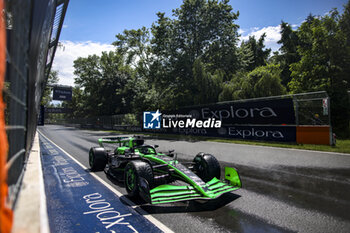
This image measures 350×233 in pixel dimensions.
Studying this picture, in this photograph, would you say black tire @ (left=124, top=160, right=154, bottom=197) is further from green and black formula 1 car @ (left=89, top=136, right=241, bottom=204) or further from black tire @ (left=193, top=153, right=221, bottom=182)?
black tire @ (left=193, top=153, right=221, bottom=182)

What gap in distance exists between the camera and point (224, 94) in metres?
21.5

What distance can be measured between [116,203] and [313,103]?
1128 cm

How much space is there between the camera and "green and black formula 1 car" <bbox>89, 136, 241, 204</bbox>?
13.5ft

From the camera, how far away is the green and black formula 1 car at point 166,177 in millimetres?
4125

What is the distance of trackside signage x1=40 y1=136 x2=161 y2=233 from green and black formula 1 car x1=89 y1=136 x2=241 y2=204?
43 cm

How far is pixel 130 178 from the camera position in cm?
496

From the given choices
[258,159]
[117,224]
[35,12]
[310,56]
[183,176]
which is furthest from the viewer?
[310,56]

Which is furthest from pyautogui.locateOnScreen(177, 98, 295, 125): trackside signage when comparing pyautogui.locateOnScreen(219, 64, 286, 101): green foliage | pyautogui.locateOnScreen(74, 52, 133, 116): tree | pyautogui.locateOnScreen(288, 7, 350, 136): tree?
pyautogui.locateOnScreen(74, 52, 133, 116): tree

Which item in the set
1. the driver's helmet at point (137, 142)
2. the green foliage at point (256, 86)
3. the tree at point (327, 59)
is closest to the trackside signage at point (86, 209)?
the driver's helmet at point (137, 142)

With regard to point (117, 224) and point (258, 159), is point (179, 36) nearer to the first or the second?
point (258, 159)

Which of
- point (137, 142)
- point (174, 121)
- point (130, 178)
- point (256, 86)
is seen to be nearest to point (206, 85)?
point (174, 121)

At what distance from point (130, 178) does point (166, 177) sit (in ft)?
2.53

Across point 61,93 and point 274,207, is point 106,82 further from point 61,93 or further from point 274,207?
point 274,207

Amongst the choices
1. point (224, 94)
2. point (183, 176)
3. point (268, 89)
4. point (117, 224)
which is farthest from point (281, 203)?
point (224, 94)
